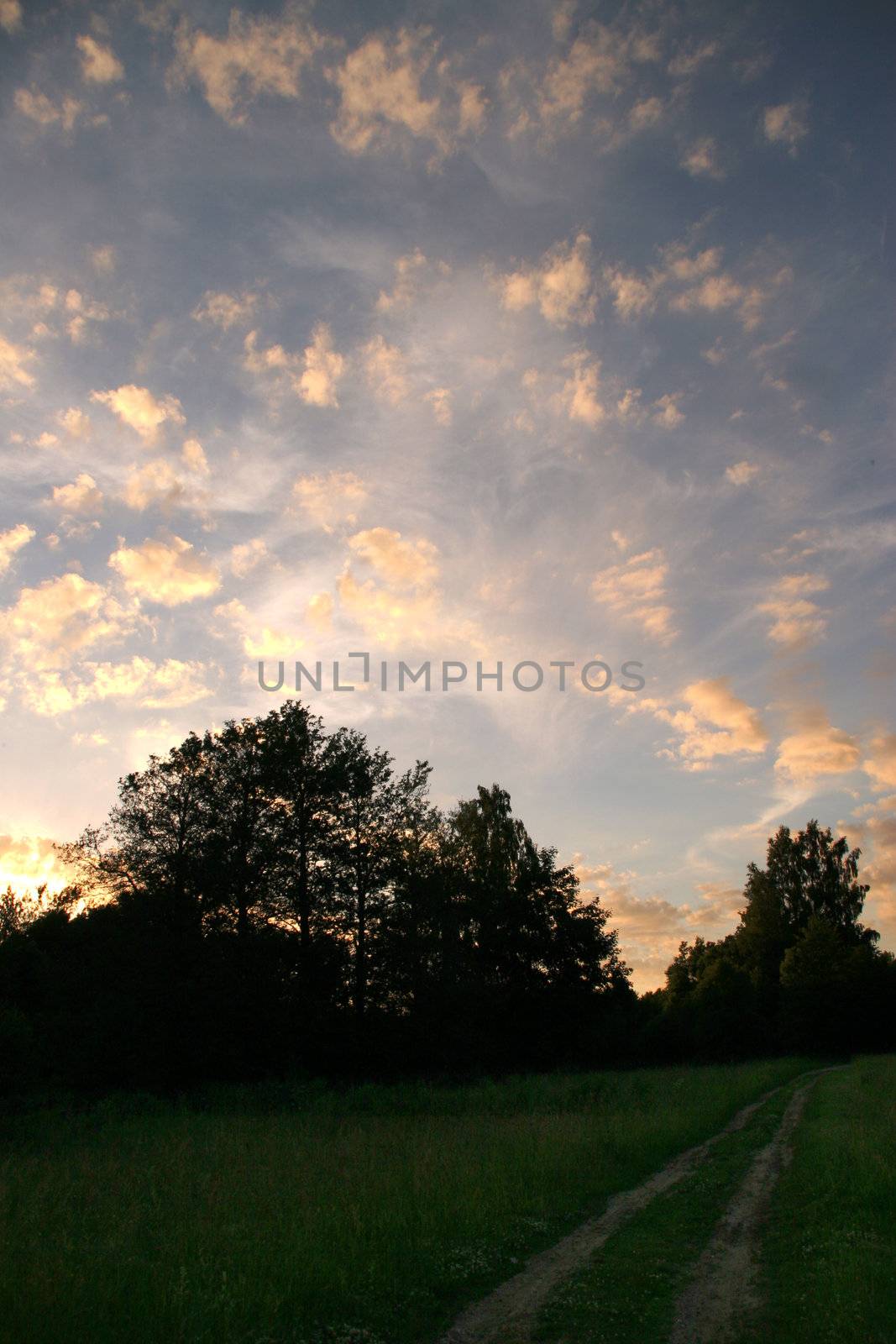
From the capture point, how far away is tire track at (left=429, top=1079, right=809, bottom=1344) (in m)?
6.57

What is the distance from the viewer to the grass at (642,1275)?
6.54 m

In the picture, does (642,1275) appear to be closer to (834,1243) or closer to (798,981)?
(834,1243)

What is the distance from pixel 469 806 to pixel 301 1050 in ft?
72.2

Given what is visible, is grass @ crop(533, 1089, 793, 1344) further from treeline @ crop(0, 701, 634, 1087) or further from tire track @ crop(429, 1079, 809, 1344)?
treeline @ crop(0, 701, 634, 1087)

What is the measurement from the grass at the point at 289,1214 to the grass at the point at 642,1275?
901 millimetres

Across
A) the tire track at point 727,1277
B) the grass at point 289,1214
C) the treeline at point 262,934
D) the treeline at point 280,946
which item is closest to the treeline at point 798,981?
the treeline at point 280,946

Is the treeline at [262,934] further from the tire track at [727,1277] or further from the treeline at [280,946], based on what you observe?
the tire track at [727,1277]

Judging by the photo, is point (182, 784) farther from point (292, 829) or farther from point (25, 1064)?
point (25, 1064)

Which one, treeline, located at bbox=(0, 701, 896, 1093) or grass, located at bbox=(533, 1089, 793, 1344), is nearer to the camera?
grass, located at bbox=(533, 1089, 793, 1344)

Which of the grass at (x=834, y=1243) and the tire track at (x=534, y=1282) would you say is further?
the tire track at (x=534, y=1282)

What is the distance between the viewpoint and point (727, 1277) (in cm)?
790

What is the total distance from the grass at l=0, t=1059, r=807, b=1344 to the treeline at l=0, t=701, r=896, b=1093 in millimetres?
8672

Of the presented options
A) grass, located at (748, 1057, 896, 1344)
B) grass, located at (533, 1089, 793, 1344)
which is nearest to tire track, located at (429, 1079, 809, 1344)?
grass, located at (533, 1089, 793, 1344)

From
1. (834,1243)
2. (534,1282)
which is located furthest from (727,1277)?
(534,1282)
